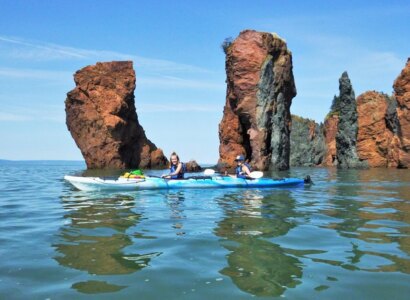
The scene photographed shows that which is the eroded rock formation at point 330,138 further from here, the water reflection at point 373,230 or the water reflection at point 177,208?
the water reflection at point 177,208

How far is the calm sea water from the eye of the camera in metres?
5.16

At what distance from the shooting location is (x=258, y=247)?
7.24m

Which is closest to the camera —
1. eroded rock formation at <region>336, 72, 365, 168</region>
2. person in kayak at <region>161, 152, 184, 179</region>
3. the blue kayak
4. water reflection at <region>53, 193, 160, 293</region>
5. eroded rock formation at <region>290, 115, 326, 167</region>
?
water reflection at <region>53, 193, 160, 293</region>

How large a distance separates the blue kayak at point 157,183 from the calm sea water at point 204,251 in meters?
4.23

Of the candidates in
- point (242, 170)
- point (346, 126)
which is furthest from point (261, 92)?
point (242, 170)

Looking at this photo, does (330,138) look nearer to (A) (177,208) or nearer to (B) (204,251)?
(A) (177,208)

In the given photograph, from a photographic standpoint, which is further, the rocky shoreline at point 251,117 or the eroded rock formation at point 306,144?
the eroded rock formation at point 306,144

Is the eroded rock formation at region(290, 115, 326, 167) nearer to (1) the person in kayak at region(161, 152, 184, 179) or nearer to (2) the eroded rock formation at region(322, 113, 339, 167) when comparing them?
(2) the eroded rock formation at region(322, 113, 339, 167)

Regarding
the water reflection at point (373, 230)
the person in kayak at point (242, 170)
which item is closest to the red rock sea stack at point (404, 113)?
the person in kayak at point (242, 170)

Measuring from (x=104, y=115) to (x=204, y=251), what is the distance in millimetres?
43058

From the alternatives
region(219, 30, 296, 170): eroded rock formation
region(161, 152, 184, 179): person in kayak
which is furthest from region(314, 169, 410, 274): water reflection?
region(219, 30, 296, 170): eroded rock formation

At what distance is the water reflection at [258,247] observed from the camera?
17.7 ft

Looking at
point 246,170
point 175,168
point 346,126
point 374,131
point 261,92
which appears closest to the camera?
point 175,168

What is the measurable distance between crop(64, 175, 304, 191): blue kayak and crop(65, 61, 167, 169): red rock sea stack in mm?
30911
